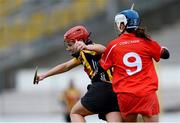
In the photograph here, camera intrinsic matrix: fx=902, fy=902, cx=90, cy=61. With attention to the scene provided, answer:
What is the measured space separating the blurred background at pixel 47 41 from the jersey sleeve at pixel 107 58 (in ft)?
63.4

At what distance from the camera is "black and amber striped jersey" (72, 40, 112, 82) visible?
394 inches

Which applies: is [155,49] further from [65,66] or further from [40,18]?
[40,18]

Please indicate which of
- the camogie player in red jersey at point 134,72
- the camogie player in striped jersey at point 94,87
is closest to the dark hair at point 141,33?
the camogie player in red jersey at point 134,72

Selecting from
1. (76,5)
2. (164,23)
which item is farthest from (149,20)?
(76,5)

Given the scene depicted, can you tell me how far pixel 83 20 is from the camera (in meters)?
29.8

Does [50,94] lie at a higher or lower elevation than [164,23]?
lower

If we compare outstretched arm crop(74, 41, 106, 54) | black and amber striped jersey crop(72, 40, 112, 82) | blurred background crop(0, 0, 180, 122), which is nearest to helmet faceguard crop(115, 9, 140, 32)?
outstretched arm crop(74, 41, 106, 54)

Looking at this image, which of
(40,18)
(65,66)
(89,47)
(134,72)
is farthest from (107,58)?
(40,18)

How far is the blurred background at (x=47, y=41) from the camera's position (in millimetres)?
29375

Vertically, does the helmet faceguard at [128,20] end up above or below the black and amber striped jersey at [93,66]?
above

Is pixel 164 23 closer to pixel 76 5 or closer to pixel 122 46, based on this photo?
pixel 76 5

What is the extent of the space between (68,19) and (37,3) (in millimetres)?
1201

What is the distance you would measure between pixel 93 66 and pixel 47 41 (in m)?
19.9

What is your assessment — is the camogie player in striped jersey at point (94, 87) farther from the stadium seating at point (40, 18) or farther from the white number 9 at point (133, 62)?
the stadium seating at point (40, 18)
